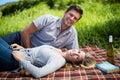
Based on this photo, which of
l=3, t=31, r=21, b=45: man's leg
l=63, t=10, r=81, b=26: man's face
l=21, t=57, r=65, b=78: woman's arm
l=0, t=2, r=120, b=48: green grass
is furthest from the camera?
l=0, t=2, r=120, b=48: green grass

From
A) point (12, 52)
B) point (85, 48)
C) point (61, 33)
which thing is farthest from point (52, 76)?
point (85, 48)

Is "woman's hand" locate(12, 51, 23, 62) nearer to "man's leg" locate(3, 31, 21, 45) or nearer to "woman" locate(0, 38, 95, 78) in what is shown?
"woman" locate(0, 38, 95, 78)

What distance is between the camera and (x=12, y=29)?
390 cm

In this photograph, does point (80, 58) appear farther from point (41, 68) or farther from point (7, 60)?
point (7, 60)

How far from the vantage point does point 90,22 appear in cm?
397

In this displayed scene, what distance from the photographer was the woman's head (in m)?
2.66

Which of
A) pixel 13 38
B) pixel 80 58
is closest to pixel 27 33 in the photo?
pixel 13 38

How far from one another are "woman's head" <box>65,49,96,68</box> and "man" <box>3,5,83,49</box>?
39 centimetres

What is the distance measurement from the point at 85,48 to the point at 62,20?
2.19ft

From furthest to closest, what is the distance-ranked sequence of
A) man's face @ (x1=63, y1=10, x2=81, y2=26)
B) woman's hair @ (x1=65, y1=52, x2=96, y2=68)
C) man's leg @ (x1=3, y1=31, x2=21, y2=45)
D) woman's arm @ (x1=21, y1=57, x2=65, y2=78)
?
man's leg @ (x1=3, y1=31, x2=21, y2=45) < man's face @ (x1=63, y1=10, x2=81, y2=26) < woman's hair @ (x1=65, y1=52, x2=96, y2=68) < woman's arm @ (x1=21, y1=57, x2=65, y2=78)

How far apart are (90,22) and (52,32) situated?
101 centimetres

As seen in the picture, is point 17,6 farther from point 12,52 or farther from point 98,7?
point 12,52

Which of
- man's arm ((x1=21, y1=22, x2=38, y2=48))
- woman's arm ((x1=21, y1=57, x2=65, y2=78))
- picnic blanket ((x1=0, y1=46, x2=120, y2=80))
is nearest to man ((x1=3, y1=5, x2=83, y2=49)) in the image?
man's arm ((x1=21, y1=22, x2=38, y2=48))

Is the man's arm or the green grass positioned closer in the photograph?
the man's arm
